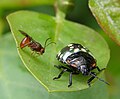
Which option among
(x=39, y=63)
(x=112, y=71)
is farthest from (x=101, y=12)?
(x=112, y=71)

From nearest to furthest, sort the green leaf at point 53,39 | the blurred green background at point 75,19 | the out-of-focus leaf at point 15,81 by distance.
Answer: the green leaf at point 53,39, the out-of-focus leaf at point 15,81, the blurred green background at point 75,19

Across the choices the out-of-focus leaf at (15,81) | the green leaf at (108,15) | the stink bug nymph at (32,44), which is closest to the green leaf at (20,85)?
the out-of-focus leaf at (15,81)

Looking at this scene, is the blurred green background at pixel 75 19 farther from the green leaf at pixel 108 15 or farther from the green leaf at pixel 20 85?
the green leaf at pixel 108 15

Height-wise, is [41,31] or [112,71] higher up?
[41,31]

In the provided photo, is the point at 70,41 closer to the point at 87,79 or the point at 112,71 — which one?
the point at 87,79

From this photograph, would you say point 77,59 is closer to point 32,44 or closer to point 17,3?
point 32,44
